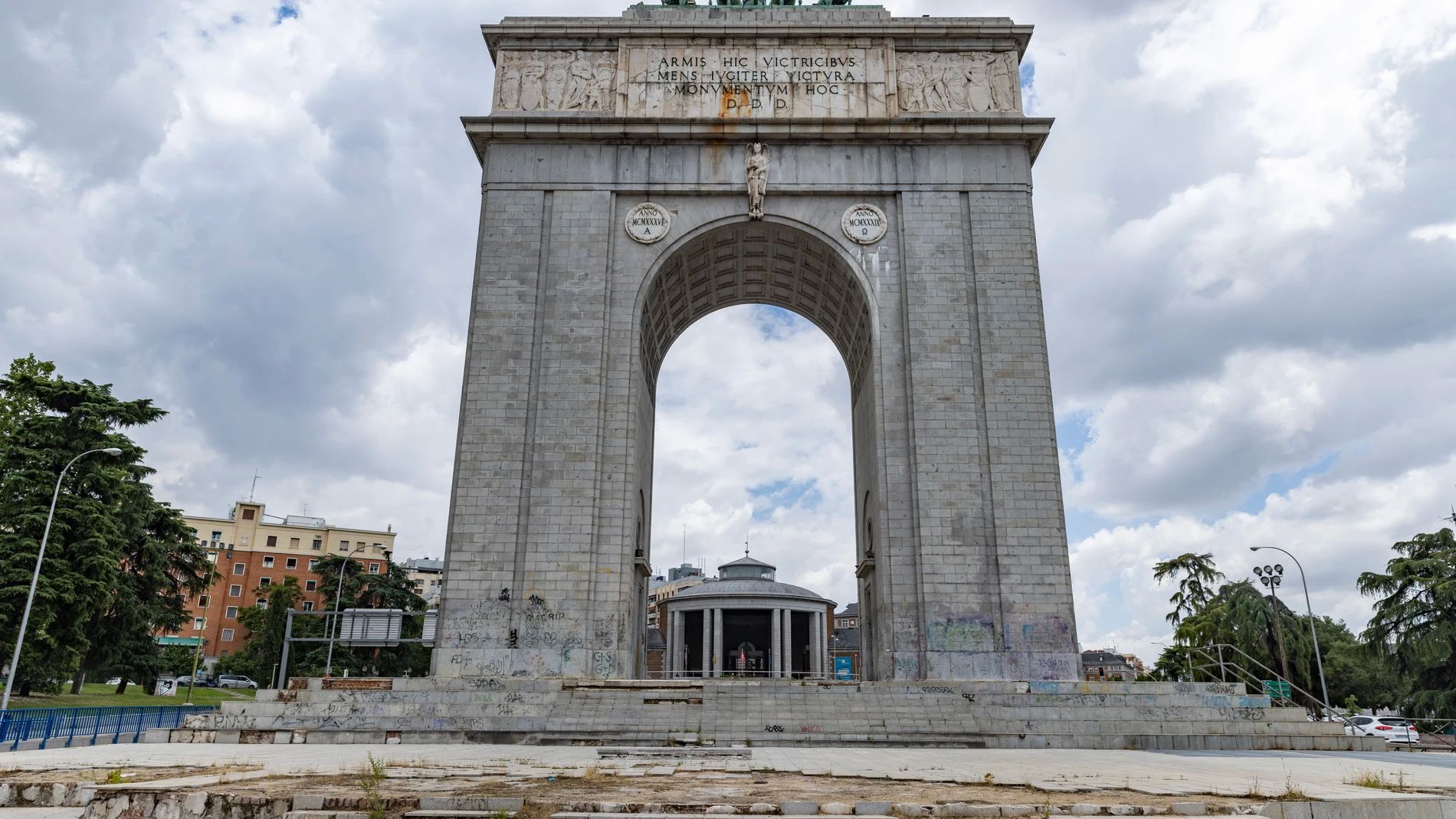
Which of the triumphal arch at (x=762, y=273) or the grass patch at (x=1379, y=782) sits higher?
the triumphal arch at (x=762, y=273)

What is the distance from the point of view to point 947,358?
2647 cm

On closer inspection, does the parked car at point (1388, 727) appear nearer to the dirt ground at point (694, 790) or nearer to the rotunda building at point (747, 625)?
the dirt ground at point (694, 790)

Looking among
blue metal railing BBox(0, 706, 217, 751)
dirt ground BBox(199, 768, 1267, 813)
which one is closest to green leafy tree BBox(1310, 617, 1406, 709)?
dirt ground BBox(199, 768, 1267, 813)

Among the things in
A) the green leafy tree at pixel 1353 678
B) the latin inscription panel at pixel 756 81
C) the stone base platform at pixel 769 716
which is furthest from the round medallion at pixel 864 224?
the green leafy tree at pixel 1353 678

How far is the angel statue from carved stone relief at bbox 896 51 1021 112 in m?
4.90

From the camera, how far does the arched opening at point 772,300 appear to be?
93.2 feet

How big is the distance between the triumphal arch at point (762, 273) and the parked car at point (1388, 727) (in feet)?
38.6

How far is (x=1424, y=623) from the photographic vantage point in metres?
33.0

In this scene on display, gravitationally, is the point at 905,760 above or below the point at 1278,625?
below

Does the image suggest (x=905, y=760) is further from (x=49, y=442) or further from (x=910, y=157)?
(x=49, y=442)

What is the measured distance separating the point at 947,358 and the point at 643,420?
1022cm

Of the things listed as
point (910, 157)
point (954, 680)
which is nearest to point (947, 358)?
point (910, 157)

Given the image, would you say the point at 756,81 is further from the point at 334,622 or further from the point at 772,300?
the point at 334,622

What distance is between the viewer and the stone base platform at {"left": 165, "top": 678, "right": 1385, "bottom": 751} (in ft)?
59.4
